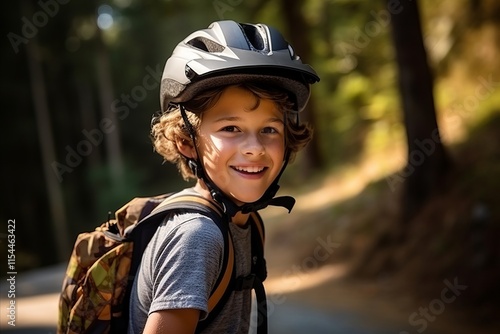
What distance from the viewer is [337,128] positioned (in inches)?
779

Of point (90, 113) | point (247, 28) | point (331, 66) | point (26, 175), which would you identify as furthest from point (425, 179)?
point (90, 113)

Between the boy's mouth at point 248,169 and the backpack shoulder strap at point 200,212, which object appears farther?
the boy's mouth at point 248,169

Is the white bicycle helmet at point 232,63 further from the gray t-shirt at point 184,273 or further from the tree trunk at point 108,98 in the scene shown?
the tree trunk at point 108,98

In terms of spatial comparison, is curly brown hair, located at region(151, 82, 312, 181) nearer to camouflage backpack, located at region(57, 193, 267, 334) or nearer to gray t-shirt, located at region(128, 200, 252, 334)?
camouflage backpack, located at region(57, 193, 267, 334)

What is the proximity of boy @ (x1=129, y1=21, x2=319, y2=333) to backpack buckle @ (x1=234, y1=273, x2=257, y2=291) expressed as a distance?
0.14ft

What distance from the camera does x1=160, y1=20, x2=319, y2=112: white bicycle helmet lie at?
8.07 ft

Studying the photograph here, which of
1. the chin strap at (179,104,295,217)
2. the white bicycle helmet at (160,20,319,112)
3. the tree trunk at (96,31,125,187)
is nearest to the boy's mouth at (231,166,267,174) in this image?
the chin strap at (179,104,295,217)

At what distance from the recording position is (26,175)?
88.6ft

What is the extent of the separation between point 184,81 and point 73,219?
2856 centimetres

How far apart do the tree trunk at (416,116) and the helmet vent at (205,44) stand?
6.63m

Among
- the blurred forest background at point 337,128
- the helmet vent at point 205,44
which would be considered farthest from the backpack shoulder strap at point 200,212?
the blurred forest background at point 337,128

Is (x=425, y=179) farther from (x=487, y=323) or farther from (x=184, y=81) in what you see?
(x=184, y=81)

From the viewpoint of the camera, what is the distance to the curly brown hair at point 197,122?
247 cm

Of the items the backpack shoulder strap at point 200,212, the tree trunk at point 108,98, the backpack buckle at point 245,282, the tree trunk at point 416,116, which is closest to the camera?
the backpack shoulder strap at point 200,212
